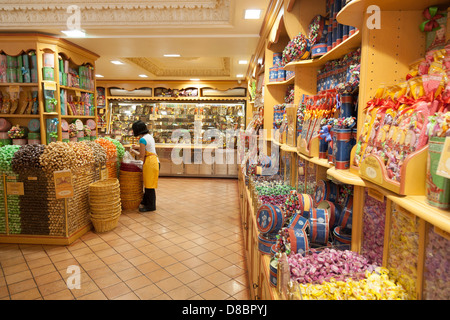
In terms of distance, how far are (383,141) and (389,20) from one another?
0.56 metres

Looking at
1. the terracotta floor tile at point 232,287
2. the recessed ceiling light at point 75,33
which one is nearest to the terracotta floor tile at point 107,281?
the terracotta floor tile at point 232,287

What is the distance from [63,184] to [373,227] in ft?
11.4

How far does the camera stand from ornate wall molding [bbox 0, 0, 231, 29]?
12.6ft

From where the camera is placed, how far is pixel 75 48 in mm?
5051

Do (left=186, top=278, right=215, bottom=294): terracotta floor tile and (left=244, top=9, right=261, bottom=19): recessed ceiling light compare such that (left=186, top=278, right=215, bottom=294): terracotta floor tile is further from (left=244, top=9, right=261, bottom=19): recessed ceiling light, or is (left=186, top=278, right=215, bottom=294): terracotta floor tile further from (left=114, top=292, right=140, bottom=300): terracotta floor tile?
(left=244, top=9, right=261, bottom=19): recessed ceiling light

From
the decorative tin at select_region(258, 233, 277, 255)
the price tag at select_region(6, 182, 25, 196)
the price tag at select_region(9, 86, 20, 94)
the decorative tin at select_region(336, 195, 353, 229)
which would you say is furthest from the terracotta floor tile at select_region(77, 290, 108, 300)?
the price tag at select_region(9, 86, 20, 94)

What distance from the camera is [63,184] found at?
369 cm

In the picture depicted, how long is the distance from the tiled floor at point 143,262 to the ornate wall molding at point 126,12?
2882mm

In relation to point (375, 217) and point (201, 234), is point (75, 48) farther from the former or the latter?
point (375, 217)

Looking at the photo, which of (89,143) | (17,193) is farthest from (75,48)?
(17,193)

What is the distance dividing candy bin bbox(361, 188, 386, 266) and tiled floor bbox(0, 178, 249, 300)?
1.52m

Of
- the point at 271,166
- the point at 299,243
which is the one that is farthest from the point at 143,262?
the point at 299,243

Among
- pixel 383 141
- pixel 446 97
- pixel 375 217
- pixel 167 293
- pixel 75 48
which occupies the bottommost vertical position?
pixel 167 293
